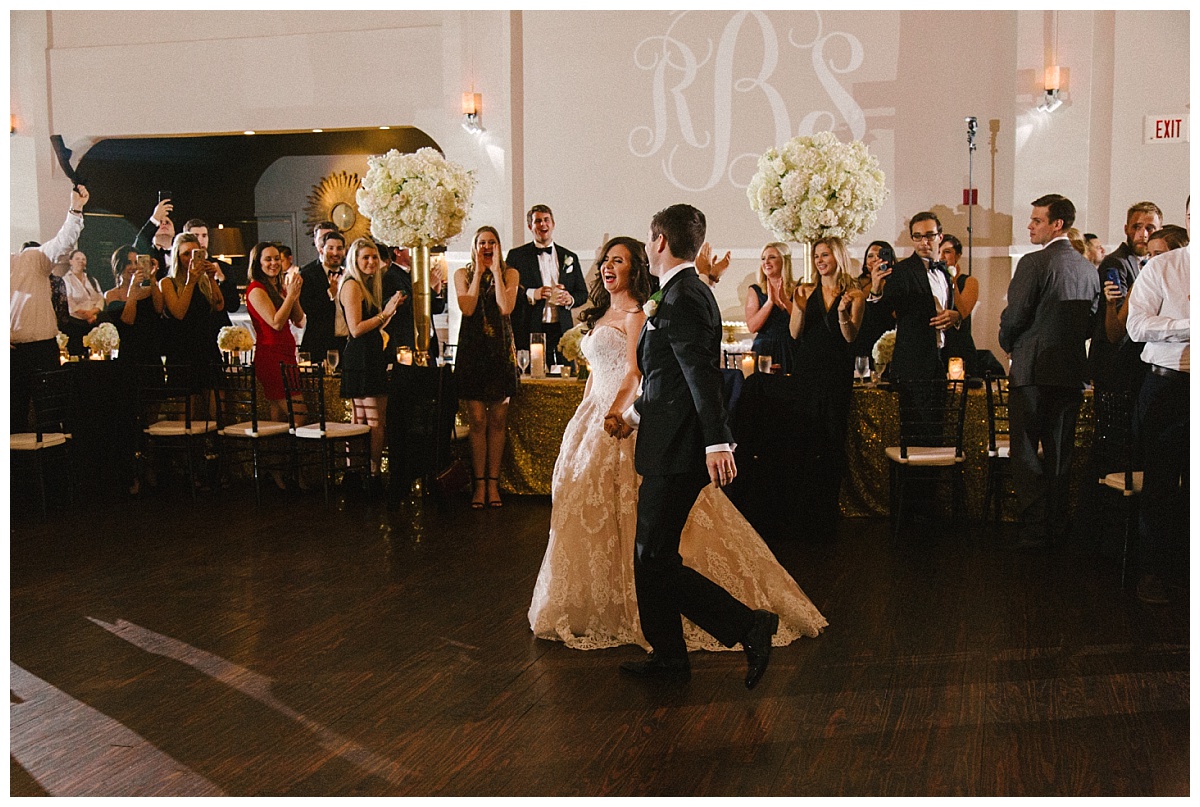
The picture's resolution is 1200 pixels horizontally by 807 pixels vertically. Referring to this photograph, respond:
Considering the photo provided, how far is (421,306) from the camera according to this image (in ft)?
21.6

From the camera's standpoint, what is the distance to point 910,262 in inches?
248

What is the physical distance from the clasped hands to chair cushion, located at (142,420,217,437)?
4.38 metres

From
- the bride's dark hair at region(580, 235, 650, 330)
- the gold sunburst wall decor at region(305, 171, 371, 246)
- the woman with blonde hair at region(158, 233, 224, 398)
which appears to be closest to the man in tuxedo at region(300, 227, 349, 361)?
the woman with blonde hair at region(158, 233, 224, 398)

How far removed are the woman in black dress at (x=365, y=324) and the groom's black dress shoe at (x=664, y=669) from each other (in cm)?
351

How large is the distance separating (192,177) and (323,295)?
7.47 m

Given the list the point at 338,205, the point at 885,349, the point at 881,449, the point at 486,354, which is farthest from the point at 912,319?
the point at 338,205

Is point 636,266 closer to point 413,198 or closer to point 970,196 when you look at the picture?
point 413,198

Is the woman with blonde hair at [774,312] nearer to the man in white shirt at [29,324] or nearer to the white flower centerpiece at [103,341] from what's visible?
the man in white shirt at [29,324]

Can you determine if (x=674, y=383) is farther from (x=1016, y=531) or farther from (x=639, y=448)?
(x=1016, y=531)

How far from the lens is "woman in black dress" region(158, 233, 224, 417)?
731 cm

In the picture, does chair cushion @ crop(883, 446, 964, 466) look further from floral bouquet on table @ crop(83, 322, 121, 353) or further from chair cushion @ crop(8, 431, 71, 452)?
floral bouquet on table @ crop(83, 322, 121, 353)

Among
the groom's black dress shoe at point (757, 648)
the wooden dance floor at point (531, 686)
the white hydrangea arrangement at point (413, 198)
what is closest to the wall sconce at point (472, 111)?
the white hydrangea arrangement at point (413, 198)

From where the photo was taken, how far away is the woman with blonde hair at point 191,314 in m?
7.31

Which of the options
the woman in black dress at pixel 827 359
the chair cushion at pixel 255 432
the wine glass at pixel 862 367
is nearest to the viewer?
the woman in black dress at pixel 827 359
